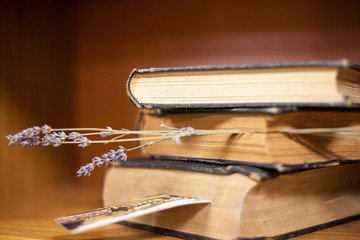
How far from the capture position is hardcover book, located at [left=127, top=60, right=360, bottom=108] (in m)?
0.60

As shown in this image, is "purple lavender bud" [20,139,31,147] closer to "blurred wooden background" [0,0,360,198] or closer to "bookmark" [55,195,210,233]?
"bookmark" [55,195,210,233]

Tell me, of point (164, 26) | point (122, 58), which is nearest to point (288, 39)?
point (164, 26)

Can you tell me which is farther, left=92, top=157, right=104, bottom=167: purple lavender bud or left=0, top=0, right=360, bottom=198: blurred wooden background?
left=0, top=0, right=360, bottom=198: blurred wooden background

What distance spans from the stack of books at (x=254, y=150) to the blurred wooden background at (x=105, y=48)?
0.44 metres

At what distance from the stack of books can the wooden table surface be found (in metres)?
0.03

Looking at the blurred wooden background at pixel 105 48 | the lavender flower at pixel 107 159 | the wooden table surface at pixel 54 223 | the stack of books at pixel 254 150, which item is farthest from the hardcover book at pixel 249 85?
the blurred wooden background at pixel 105 48

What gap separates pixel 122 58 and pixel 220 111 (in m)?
0.68

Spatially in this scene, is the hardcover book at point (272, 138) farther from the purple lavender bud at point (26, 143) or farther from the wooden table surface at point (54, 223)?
the purple lavender bud at point (26, 143)

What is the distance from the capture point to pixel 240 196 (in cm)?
62

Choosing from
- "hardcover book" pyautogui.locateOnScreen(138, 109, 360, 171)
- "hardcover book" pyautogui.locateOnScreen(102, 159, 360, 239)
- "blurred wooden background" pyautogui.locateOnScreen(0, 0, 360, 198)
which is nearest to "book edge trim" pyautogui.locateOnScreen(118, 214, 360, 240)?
"hardcover book" pyautogui.locateOnScreen(102, 159, 360, 239)

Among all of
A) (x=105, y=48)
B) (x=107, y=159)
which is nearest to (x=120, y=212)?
(x=107, y=159)

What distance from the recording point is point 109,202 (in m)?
0.85

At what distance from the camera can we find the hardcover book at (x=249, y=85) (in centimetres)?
60

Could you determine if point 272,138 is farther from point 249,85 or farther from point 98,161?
point 98,161
